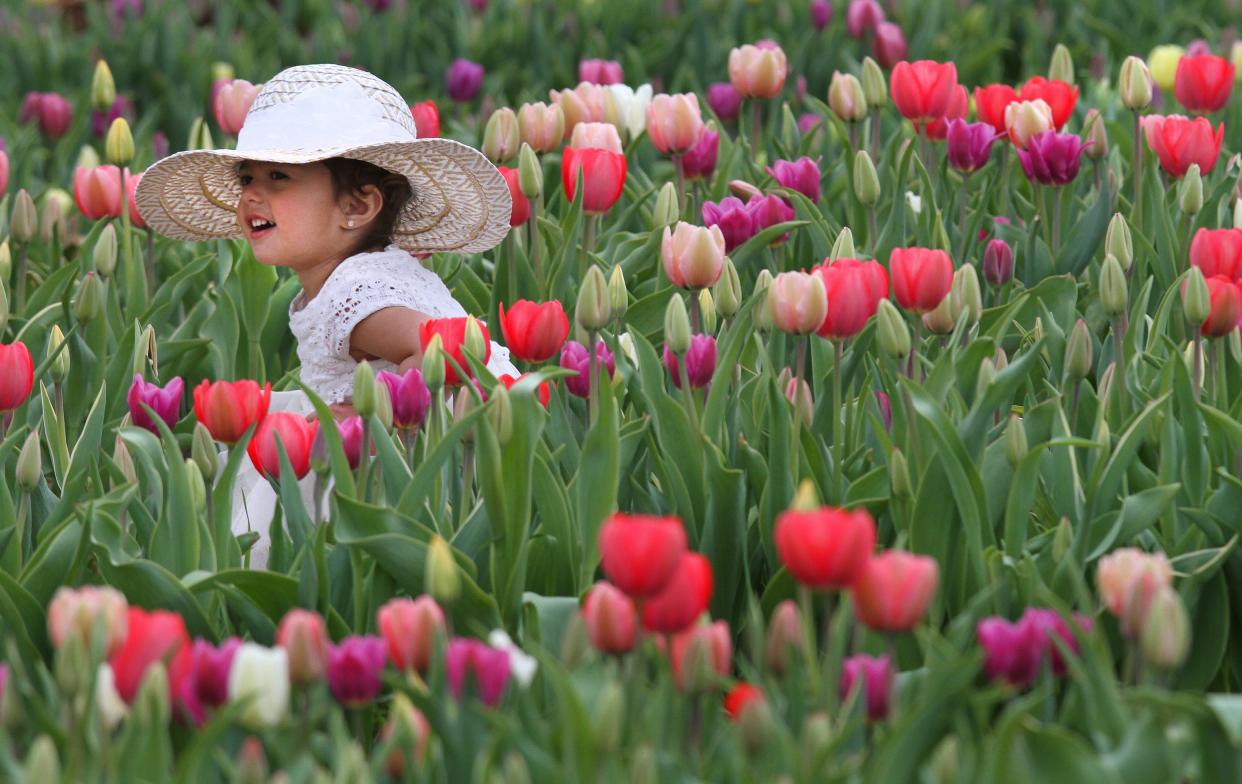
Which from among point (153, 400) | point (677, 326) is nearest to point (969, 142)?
point (677, 326)

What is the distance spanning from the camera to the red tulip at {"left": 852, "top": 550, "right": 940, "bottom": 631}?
148 centimetres

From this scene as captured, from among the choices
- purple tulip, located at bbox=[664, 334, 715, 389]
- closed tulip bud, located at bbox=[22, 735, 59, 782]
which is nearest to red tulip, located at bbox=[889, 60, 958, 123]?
purple tulip, located at bbox=[664, 334, 715, 389]

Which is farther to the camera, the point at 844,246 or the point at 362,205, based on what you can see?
the point at 362,205

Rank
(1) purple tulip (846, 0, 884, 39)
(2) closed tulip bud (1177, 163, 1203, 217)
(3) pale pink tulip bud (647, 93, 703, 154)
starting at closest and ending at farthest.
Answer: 1. (2) closed tulip bud (1177, 163, 1203, 217)
2. (3) pale pink tulip bud (647, 93, 703, 154)
3. (1) purple tulip (846, 0, 884, 39)

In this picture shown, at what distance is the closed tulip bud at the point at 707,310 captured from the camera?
2674 millimetres

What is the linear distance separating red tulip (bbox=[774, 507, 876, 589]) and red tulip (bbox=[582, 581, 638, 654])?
0.14m

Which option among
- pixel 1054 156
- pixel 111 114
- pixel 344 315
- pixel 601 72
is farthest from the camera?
pixel 111 114

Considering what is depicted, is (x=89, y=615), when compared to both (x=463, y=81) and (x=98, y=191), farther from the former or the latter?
(x=463, y=81)

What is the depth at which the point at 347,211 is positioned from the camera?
9.51ft

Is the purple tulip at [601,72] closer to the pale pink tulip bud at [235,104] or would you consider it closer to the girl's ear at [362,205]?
the pale pink tulip bud at [235,104]

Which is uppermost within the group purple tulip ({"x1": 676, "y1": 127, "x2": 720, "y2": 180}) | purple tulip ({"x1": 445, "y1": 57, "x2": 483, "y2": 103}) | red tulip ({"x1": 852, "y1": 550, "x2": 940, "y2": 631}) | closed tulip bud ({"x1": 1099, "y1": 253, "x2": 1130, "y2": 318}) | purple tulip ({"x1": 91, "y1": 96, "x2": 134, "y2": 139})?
red tulip ({"x1": 852, "y1": 550, "x2": 940, "y2": 631})

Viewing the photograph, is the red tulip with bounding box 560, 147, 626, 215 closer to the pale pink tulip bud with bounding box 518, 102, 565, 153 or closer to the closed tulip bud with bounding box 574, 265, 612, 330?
the pale pink tulip bud with bounding box 518, 102, 565, 153

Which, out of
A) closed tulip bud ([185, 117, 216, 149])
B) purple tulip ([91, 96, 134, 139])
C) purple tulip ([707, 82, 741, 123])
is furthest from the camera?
purple tulip ([91, 96, 134, 139])

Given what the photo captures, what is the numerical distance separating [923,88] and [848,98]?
0.62 feet
